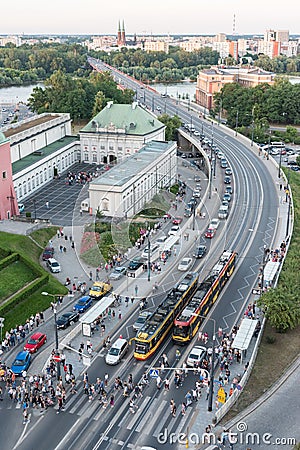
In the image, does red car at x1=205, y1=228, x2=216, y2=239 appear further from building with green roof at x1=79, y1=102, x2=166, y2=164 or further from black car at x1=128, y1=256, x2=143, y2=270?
building with green roof at x1=79, y1=102, x2=166, y2=164

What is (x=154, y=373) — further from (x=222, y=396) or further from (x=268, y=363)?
(x=268, y=363)

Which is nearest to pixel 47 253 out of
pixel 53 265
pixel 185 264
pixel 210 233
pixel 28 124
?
pixel 53 265

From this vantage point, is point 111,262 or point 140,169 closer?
point 111,262

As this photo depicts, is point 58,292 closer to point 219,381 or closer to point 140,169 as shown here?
point 219,381

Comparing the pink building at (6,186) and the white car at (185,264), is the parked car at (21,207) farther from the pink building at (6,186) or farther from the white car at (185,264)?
the white car at (185,264)

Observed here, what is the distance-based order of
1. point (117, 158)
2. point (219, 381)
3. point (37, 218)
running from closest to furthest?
point (219, 381)
point (37, 218)
point (117, 158)

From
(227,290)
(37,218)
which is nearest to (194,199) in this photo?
(37,218)

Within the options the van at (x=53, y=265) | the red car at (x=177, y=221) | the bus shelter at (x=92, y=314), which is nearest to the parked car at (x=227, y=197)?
the red car at (x=177, y=221)
